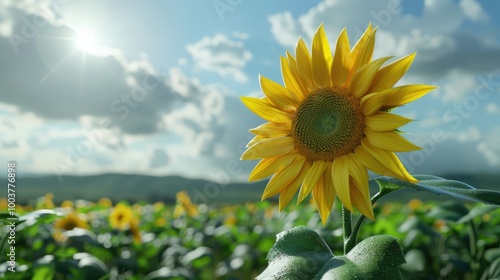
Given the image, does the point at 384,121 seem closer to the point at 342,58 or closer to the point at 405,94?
the point at 405,94

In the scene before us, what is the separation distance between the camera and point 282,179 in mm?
1315

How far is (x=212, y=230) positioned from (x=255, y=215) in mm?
1864

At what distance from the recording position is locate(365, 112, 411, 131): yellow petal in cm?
123

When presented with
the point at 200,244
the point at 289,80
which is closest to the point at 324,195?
the point at 289,80

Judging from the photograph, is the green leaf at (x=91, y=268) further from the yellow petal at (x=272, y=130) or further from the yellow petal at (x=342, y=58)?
the yellow petal at (x=342, y=58)

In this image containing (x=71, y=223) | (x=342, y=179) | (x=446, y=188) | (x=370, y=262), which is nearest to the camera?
(x=370, y=262)

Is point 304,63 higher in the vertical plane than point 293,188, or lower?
higher

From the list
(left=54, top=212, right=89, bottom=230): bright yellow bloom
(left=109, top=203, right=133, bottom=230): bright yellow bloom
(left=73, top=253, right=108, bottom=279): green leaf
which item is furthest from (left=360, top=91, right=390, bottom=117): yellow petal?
(left=109, top=203, right=133, bottom=230): bright yellow bloom

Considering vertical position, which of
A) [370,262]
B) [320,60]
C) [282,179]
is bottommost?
[370,262]

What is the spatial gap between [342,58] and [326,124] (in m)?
0.15

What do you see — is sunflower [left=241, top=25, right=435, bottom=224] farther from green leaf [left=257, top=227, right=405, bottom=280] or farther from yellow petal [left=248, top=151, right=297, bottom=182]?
green leaf [left=257, top=227, right=405, bottom=280]

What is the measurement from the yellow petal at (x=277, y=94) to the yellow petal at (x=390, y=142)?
20cm

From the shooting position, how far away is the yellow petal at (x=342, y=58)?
130cm

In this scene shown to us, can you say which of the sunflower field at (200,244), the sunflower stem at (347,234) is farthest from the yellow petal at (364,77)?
the sunflower field at (200,244)
